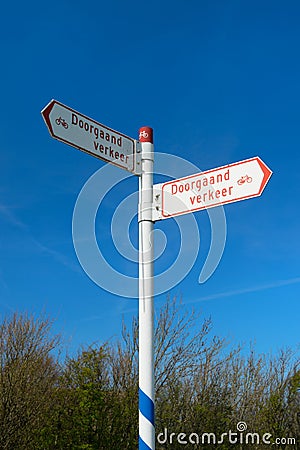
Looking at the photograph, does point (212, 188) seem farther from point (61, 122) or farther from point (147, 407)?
point (147, 407)

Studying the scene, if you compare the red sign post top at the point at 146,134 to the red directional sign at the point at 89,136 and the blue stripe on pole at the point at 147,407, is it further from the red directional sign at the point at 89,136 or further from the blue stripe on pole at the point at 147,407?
the blue stripe on pole at the point at 147,407

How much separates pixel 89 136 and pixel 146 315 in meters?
1.54

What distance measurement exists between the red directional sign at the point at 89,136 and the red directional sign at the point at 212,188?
1.22 ft

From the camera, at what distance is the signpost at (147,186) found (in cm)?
456

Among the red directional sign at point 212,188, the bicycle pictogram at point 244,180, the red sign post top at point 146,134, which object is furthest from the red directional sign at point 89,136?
the bicycle pictogram at point 244,180

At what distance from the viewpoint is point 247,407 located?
17.8m

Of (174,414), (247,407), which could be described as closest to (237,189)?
(174,414)

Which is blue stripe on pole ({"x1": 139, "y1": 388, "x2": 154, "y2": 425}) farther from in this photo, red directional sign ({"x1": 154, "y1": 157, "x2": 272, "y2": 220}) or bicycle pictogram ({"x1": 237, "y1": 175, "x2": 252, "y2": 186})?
bicycle pictogram ({"x1": 237, "y1": 175, "x2": 252, "y2": 186})

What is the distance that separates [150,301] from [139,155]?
130cm

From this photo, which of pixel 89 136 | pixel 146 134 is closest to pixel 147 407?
pixel 89 136

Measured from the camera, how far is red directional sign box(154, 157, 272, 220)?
15.4 ft

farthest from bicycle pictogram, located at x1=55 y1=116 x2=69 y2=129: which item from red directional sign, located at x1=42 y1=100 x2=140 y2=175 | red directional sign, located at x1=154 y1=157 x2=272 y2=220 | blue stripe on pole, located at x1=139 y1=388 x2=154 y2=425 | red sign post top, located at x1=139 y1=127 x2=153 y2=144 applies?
blue stripe on pole, located at x1=139 y1=388 x2=154 y2=425

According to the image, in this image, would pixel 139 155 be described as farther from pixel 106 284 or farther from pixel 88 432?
pixel 88 432

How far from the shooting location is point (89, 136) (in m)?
4.84
